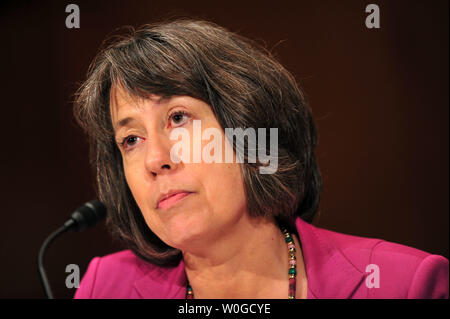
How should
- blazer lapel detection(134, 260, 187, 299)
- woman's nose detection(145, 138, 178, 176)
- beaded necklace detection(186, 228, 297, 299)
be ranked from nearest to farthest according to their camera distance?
woman's nose detection(145, 138, 178, 176) < beaded necklace detection(186, 228, 297, 299) < blazer lapel detection(134, 260, 187, 299)

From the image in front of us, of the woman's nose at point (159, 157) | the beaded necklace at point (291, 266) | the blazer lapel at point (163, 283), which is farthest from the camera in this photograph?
the blazer lapel at point (163, 283)

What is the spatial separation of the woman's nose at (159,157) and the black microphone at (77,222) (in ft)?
0.91

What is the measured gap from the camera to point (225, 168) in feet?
4.09

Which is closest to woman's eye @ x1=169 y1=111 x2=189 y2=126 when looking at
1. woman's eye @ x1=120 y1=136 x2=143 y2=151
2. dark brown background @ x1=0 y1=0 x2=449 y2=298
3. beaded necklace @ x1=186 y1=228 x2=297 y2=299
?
woman's eye @ x1=120 y1=136 x2=143 y2=151

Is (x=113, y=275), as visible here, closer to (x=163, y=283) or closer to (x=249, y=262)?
(x=163, y=283)

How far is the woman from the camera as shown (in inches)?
48.3

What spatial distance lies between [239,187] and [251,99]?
207 millimetres

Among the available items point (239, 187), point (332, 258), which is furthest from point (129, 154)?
point (332, 258)

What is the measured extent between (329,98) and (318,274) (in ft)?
1.40

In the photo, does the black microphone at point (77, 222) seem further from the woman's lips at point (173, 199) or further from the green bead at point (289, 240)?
the green bead at point (289, 240)

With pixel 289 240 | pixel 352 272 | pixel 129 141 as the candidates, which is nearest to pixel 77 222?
pixel 129 141

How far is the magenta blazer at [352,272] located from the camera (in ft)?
3.99

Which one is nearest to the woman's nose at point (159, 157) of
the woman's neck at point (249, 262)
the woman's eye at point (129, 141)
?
the woman's eye at point (129, 141)

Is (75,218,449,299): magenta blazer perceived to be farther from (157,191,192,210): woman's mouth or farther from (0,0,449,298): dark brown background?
(157,191,192,210): woman's mouth
